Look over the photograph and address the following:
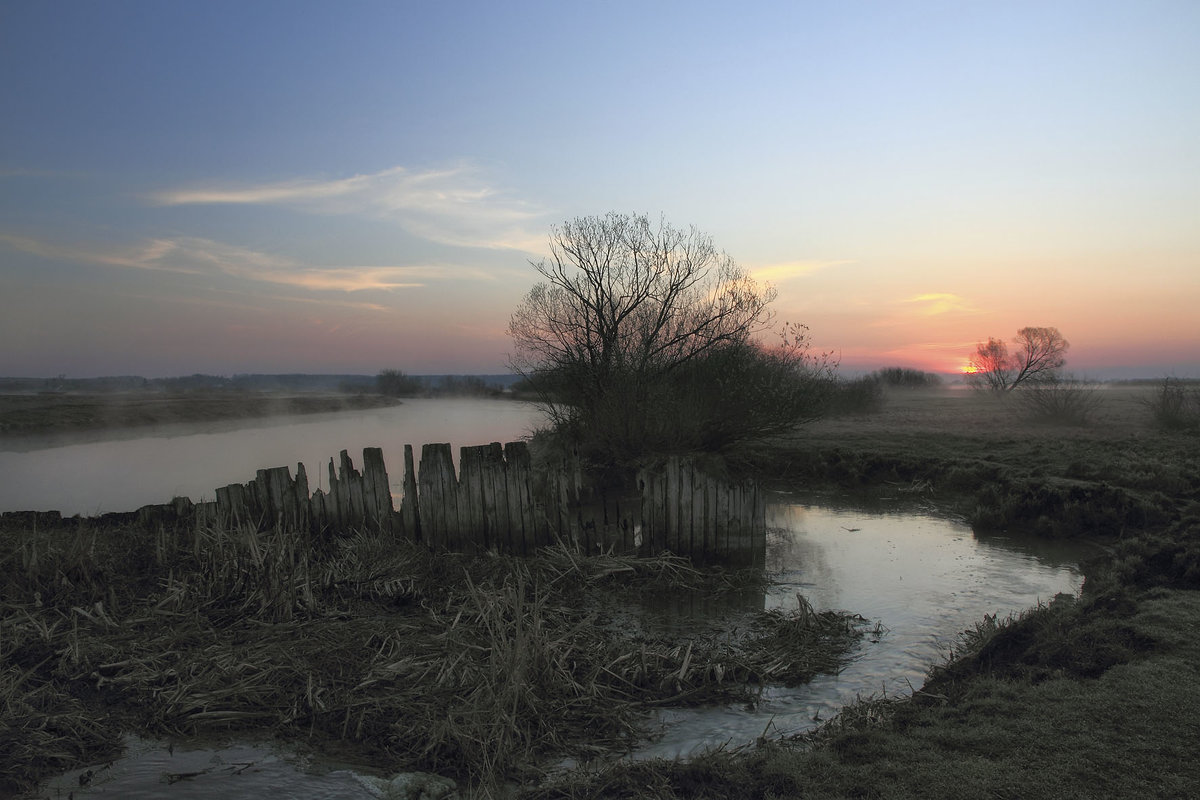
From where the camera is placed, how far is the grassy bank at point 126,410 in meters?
24.0

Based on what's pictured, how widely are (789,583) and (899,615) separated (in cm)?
159

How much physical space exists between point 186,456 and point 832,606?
20.2 metres

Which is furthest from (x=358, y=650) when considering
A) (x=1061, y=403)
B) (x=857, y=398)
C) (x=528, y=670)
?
(x=857, y=398)

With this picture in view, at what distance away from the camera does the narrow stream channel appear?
13.7 ft

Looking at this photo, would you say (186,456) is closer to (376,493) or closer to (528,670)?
(376,493)

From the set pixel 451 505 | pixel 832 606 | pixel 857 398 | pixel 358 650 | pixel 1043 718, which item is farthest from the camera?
pixel 857 398

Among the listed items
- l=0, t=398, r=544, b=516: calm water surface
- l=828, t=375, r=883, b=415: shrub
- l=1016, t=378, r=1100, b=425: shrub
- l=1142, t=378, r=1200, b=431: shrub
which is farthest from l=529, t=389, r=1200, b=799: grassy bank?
l=828, t=375, r=883, b=415: shrub

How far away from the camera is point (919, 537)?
11.4 metres

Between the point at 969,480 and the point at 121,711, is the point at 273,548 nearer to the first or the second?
the point at 121,711

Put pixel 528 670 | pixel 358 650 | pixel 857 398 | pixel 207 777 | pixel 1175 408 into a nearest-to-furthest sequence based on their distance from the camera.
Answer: pixel 207 777, pixel 528 670, pixel 358 650, pixel 1175 408, pixel 857 398

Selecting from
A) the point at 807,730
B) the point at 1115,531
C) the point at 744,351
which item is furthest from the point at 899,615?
the point at 744,351

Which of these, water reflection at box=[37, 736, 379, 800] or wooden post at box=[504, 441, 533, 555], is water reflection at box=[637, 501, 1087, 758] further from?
wooden post at box=[504, 441, 533, 555]

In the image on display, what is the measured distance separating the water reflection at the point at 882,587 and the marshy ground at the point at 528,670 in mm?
291

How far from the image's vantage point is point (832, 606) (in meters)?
8.04
